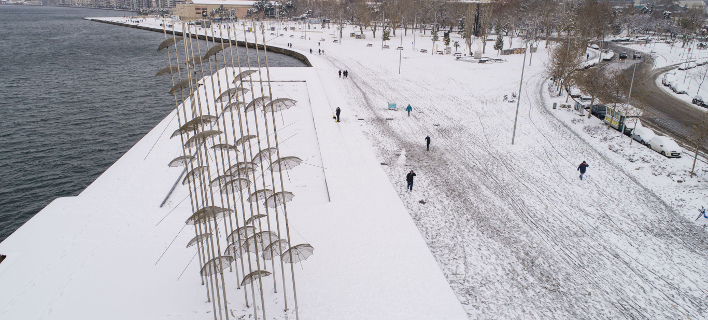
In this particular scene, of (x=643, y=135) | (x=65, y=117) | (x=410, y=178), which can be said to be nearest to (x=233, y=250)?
(x=410, y=178)

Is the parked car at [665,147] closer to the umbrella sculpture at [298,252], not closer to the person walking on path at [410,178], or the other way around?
the person walking on path at [410,178]

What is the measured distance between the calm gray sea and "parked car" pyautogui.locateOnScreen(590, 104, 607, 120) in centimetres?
3953

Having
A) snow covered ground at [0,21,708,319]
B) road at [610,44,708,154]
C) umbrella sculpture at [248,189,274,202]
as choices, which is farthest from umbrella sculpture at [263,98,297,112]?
road at [610,44,708,154]

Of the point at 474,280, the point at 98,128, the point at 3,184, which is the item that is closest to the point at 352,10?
the point at 98,128

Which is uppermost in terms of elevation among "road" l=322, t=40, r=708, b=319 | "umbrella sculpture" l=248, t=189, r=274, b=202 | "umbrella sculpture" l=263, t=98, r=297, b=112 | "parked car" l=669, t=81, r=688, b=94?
"umbrella sculpture" l=263, t=98, r=297, b=112

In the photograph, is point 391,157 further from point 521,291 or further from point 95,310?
point 95,310

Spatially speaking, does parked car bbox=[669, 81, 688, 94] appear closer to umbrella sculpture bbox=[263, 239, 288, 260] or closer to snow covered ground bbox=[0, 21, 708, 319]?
snow covered ground bbox=[0, 21, 708, 319]

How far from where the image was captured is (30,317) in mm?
15172

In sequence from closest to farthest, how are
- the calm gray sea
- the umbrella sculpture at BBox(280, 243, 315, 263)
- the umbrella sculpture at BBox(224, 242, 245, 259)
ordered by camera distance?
1. the umbrella sculpture at BBox(280, 243, 315, 263)
2. the umbrella sculpture at BBox(224, 242, 245, 259)
3. the calm gray sea

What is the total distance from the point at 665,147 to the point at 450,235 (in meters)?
19.4

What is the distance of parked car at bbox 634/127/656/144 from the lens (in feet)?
107

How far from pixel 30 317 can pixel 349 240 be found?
11.7m

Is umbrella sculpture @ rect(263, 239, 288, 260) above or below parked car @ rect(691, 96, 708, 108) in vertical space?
above

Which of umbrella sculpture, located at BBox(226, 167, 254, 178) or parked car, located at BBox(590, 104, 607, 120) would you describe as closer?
umbrella sculpture, located at BBox(226, 167, 254, 178)
